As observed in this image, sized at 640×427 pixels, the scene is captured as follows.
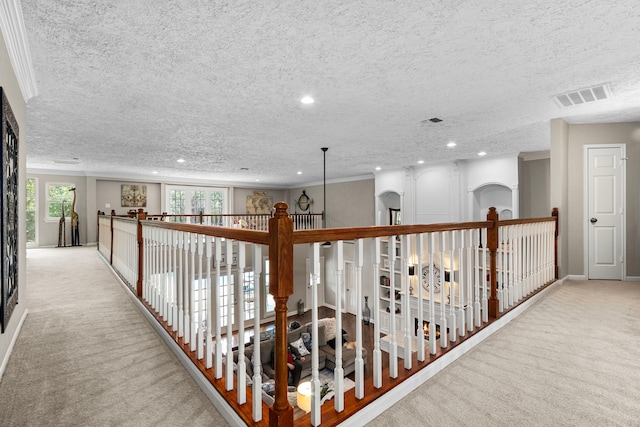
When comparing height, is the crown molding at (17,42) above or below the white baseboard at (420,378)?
above

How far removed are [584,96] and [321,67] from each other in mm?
3094

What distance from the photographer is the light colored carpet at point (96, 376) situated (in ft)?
4.66

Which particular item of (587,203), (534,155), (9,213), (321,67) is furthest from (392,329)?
(534,155)

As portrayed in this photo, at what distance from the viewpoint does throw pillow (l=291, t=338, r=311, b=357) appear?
6368 mm

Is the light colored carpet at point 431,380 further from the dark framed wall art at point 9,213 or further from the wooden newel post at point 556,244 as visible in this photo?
the wooden newel post at point 556,244

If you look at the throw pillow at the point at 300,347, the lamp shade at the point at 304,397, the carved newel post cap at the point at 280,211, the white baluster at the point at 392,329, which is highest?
the carved newel post cap at the point at 280,211

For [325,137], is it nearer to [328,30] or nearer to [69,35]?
[328,30]

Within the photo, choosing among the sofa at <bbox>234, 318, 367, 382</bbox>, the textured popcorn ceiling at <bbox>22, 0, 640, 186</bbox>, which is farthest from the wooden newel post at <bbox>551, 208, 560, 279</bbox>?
→ the sofa at <bbox>234, 318, 367, 382</bbox>

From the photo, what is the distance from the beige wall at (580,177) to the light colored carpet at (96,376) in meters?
4.97

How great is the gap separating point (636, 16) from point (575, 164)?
9.68 ft

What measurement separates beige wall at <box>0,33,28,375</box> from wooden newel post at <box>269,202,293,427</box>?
1833 millimetres

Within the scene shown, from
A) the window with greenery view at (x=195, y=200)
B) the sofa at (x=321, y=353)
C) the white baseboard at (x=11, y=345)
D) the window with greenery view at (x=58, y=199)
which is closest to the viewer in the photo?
the white baseboard at (x=11, y=345)

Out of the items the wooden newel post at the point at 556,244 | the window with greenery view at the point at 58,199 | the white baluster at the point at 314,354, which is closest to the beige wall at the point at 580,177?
the wooden newel post at the point at 556,244

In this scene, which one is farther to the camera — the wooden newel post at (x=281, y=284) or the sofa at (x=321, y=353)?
the sofa at (x=321, y=353)
